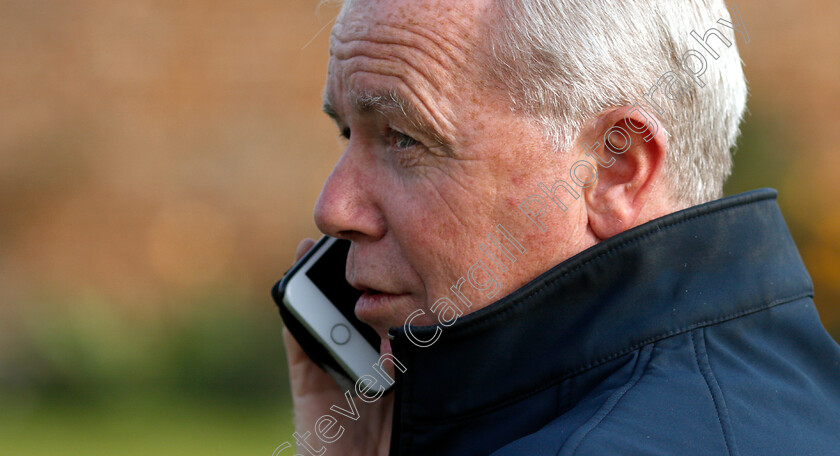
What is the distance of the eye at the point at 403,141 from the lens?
6.15 ft

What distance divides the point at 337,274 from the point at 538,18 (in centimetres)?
113

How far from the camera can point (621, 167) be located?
181cm

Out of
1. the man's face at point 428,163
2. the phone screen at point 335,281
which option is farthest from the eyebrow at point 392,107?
the phone screen at point 335,281

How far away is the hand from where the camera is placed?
8.51 ft

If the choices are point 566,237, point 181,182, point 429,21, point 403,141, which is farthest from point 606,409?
point 181,182

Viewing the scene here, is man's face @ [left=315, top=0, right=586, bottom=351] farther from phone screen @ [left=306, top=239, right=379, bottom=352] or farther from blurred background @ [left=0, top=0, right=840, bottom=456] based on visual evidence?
blurred background @ [left=0, top=0, right=840, bottom=456]

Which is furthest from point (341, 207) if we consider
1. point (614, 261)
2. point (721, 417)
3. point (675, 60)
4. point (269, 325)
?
point (269, 325)

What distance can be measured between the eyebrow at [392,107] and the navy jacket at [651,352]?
17.3 inches

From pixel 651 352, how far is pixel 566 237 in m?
0.35

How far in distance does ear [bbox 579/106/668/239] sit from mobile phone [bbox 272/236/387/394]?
94 centimetres

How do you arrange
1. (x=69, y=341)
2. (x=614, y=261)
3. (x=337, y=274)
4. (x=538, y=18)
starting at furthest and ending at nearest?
(x=69, y=341) < (x=337, y=274) < (x=538, y=18) < (x=614, y=261)

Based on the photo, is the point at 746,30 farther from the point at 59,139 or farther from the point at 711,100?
the point at 59,139

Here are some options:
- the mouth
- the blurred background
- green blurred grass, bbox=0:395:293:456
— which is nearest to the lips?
the mouth

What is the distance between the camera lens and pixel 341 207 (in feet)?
6.35
